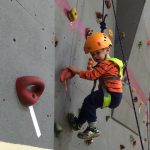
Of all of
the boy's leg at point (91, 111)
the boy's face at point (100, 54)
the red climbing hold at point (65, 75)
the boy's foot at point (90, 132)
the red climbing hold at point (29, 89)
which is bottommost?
the boy's foot at point (90, 132)

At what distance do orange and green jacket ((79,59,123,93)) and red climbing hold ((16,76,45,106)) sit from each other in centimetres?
99

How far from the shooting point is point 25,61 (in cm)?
182

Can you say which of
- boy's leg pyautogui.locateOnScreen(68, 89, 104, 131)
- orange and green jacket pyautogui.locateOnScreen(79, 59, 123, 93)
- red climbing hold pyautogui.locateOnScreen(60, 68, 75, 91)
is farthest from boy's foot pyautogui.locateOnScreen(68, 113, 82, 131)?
orange and green jacket pyautogui.locateOnScreen(79, 59, 123, 93)

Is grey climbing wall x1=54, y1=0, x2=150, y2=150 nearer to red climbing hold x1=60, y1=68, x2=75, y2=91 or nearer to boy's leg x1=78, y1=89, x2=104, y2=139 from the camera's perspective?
red climbing hold x1=60, y1=68, x2=75, y2=91

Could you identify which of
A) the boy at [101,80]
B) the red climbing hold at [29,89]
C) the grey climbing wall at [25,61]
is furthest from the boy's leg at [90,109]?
the red climbing hold at [29,89]

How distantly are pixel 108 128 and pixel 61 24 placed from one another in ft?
5.51

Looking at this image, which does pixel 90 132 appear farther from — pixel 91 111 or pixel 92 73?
pixel 92 73

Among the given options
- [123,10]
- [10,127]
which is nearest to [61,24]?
[10,127]

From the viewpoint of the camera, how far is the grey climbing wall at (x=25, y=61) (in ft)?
5.36

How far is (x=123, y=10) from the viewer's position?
16.4 feet

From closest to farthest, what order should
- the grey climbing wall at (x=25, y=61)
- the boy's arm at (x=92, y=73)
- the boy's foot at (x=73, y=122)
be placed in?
1. the grey climbing wall at (x=25, y=61)
2. the boy's arm at (x=92, y=73)
3. the boy's foot at (x=73, y=122)

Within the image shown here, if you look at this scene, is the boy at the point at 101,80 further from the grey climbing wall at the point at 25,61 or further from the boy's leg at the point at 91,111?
the grey climbing wall at the point at 25,61

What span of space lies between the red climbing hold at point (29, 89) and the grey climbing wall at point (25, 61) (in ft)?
0.09

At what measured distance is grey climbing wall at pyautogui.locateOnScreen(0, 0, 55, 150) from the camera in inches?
64.3
